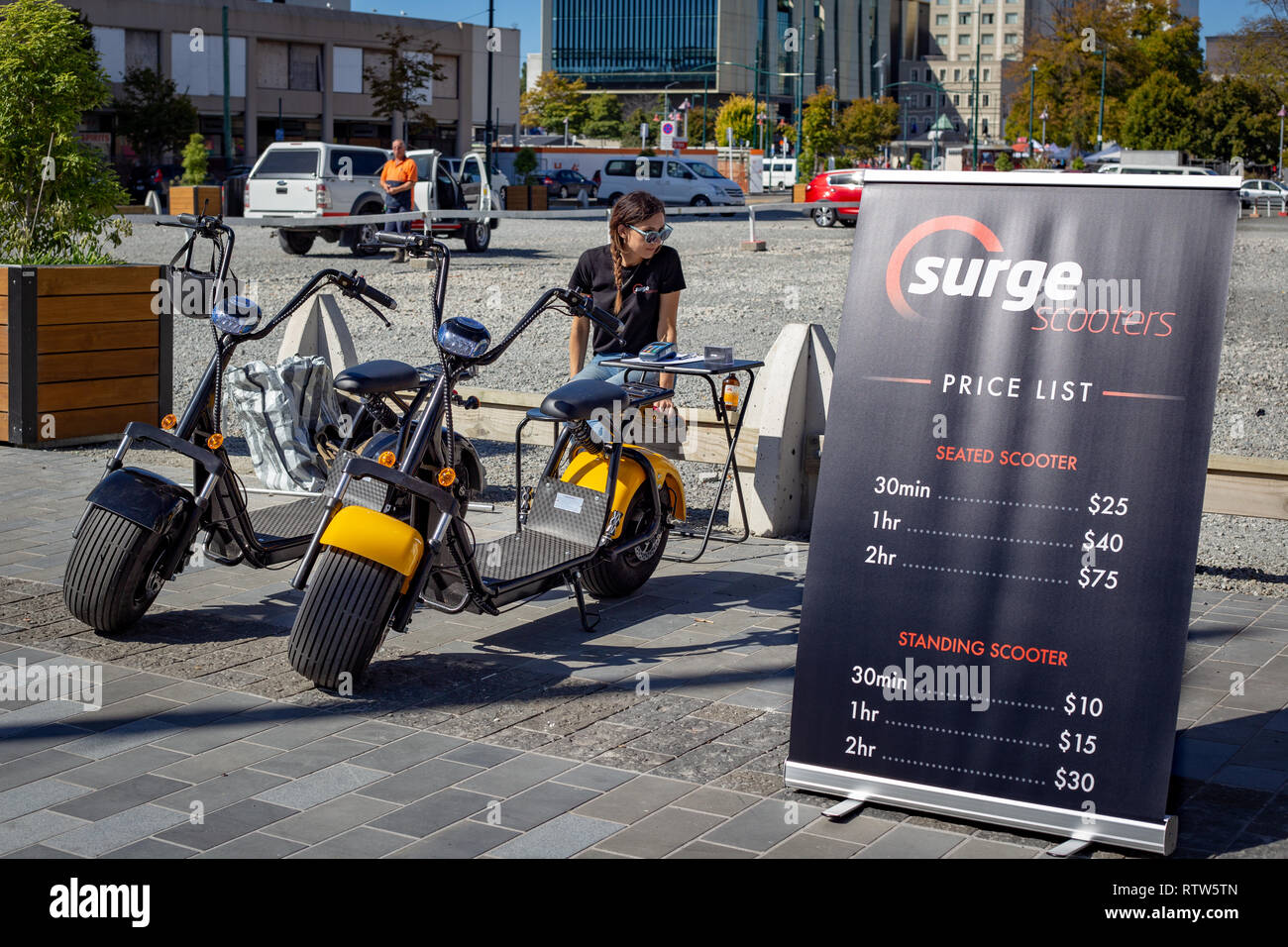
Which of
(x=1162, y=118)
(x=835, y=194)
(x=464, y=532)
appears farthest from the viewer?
(x=1162, y=118)

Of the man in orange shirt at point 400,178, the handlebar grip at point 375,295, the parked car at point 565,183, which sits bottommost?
the handlebar grip at point 375,295

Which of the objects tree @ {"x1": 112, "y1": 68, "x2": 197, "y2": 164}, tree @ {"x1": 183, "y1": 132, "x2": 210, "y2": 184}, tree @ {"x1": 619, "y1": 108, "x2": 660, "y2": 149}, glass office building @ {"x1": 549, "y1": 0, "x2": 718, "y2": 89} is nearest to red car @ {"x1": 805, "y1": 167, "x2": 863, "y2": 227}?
tree @ {"x1": 183, "y1": 132, "x2": 210, "y2": 184}

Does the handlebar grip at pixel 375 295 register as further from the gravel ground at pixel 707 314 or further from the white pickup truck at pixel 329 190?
the white pickup truck at pixel 329 190

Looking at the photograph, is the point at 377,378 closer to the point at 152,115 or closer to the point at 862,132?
the point at 152,115

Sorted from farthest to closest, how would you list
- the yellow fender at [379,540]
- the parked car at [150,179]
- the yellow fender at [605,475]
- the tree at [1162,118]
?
the tree at [1162,118] < the parked car at [150,179] < the yellow fender at [605,475] < the yellow fender at [379,540]

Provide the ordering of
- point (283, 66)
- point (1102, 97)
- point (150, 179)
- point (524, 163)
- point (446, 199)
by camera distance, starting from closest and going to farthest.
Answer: point (446, 199)
point (150, 179)
point (524, 163)
point (1102, 97)
point (283, 66)

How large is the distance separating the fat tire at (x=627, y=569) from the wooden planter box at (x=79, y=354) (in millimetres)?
4703

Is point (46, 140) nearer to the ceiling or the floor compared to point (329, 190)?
nearer to the floor

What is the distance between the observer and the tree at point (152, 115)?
53.7m

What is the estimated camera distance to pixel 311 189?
967 inches

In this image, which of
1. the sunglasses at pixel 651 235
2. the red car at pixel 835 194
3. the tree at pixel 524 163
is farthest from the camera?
the tree at pixel 524 163

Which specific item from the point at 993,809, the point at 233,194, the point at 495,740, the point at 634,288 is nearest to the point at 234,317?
the point at 634,288

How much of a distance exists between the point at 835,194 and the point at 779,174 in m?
40.7

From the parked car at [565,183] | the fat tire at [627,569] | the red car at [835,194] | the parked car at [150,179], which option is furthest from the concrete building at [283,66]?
the fat tire at [627,569]
